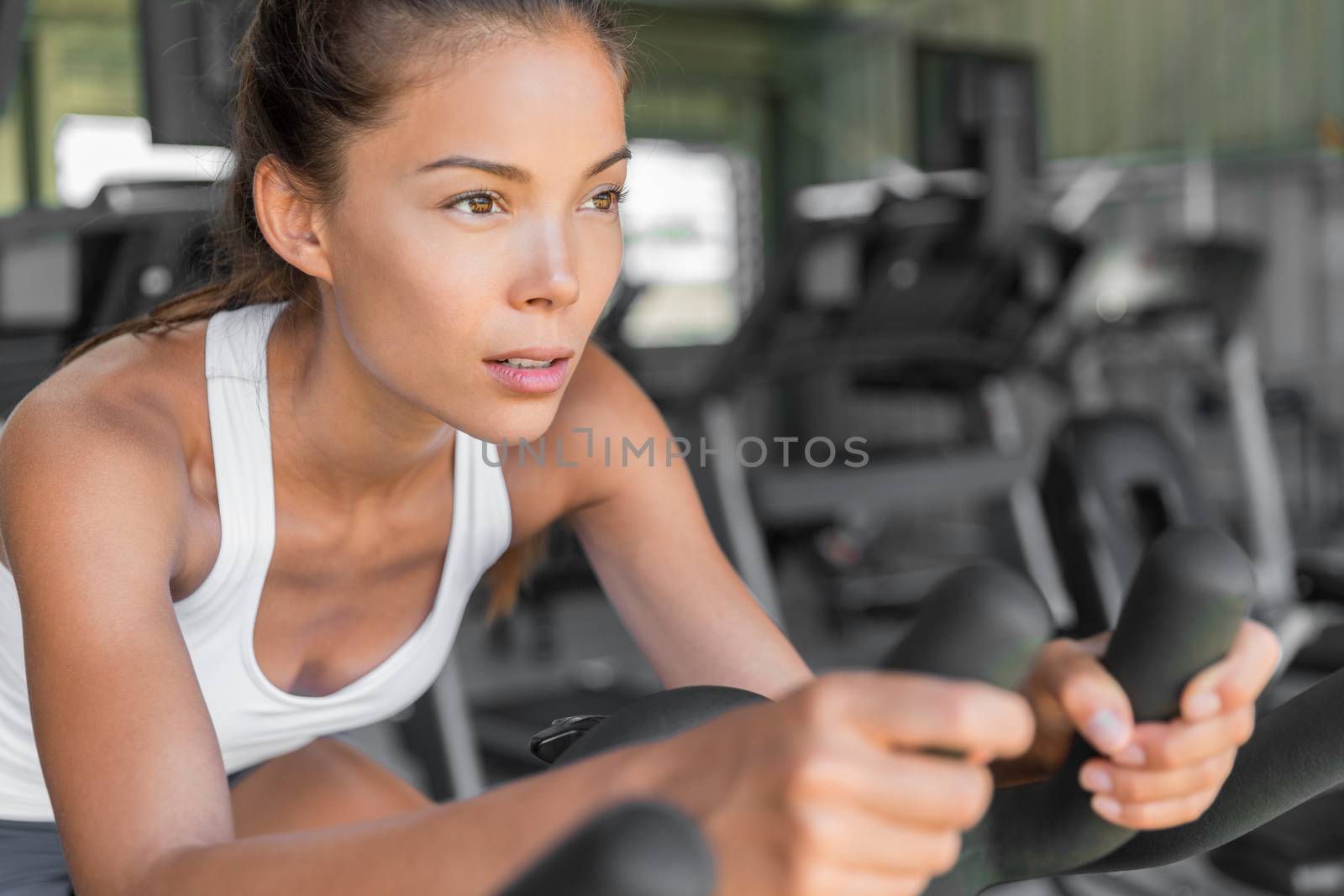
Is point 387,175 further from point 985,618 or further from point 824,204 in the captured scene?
point 824,204

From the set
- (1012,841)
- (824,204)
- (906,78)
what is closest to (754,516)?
(1012,841)

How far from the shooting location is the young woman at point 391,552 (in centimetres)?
33

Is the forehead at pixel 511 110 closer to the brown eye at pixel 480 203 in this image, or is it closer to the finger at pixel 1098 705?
the brown eye at pixel 480 203

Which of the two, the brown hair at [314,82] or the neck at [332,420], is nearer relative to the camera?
the brown hair at [314,82]

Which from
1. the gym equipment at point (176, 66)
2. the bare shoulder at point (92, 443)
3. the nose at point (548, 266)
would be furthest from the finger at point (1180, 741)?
the gym equipment at point (176, 66)

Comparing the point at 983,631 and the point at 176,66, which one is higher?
→ the point at 176,66

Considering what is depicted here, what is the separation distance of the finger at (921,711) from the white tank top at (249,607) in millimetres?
582

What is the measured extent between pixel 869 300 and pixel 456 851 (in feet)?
8.89

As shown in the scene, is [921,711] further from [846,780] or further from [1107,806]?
[1107,806]

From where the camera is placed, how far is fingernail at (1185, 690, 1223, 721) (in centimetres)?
40

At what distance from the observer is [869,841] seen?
12.8 inches

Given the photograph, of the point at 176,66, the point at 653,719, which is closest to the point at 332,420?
the point at 653,719

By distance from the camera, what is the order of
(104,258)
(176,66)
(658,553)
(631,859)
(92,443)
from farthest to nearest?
(104,258), (176,66), (658,553), (92,443), (631,859)

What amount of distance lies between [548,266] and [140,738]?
31 cm
